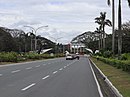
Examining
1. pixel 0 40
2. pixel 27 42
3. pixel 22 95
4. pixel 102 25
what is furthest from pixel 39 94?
pixel 27 42

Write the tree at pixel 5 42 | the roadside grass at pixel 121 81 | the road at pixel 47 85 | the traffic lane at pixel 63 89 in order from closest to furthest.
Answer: the traffic lane at pixel 63 89
the road at pixel 47 85
the roadside grass at pixel 121 81
the tree at pixel 5 42

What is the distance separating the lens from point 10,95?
14172mm

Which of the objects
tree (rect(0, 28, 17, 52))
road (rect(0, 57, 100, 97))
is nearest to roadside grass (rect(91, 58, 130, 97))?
road (rect(0, 57, 100, 97))

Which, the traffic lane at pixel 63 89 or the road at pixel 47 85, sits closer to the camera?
the traffic lane at pixel 63 89

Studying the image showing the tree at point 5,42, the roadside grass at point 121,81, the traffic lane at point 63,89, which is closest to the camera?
the traffic lane at point 63,89

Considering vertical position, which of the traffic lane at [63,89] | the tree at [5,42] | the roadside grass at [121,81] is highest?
the tree at [5,42]

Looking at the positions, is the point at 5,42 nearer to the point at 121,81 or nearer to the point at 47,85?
the point at 121,81

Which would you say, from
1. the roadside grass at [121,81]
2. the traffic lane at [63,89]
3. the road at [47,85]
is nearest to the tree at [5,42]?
the road at [47,85]

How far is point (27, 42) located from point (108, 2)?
408ft

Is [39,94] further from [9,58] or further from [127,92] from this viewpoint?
[9,58]

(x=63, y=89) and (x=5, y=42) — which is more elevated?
(x=5, y=42)

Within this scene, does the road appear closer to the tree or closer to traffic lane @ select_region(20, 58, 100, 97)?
traffic lane @ select_region(20, 58, 100, 97)

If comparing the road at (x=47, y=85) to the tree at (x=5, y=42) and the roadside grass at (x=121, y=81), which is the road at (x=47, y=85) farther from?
the tree at (x=5, y=42)

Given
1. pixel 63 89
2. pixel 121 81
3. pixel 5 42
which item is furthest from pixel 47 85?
pixel 5 42
